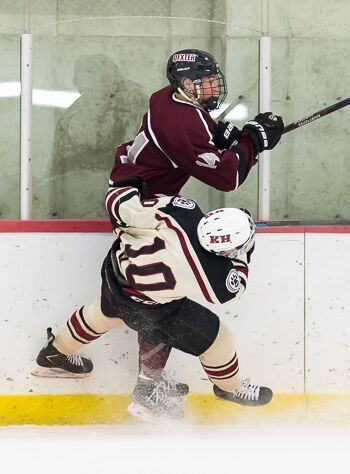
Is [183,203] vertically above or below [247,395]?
→ above

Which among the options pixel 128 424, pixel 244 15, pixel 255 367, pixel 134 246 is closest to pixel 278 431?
pixel 255 367

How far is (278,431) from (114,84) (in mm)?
1512

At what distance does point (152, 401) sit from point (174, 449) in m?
0.25

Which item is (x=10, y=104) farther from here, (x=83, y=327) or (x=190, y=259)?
(x=190, y=259)

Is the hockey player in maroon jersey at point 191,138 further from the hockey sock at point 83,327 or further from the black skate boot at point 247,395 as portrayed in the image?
the black skate boot at point 247,395

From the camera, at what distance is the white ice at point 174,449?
91.0 inches

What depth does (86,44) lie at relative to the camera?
3.28 m

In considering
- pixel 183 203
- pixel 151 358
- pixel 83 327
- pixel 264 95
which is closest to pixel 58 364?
pixel 83 327

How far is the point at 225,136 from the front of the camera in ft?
8.63

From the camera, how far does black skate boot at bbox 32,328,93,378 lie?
111 inches

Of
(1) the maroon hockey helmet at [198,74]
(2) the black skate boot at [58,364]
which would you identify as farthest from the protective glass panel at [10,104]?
(1) the maroon hockey helmet at [198,74]

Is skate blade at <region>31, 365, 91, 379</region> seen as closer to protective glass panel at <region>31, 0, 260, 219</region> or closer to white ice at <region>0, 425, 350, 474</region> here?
white ice at <region>0, 425, 350, 474</region>

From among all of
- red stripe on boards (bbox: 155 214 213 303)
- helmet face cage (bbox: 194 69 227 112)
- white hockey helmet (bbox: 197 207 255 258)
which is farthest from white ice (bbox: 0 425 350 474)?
helmet face cage (bbox: 194 69 227 112)

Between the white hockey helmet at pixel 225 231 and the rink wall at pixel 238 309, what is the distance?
1.60ft
